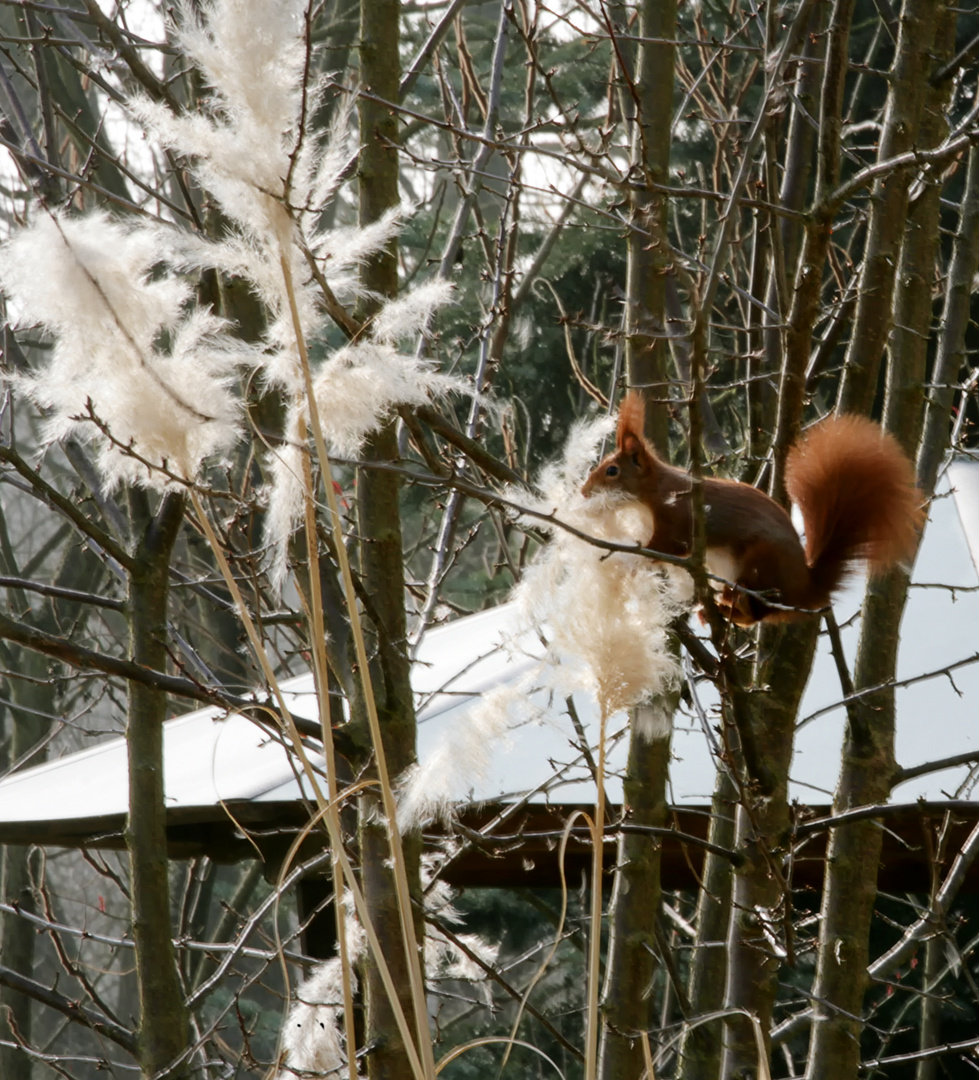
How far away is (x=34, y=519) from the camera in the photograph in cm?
946

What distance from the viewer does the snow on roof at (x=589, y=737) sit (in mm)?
2031

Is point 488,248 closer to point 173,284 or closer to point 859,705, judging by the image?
point 859,705

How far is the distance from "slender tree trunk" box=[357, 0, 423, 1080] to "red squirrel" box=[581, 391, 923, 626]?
28cm

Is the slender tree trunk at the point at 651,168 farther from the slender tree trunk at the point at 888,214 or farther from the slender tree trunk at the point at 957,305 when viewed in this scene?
the slender tree trunk at the point at 957,305

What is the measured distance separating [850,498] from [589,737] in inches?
36.2

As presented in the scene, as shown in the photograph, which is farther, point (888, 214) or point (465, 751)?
point (888, 214)

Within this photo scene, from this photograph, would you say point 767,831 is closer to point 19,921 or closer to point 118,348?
point 118,348

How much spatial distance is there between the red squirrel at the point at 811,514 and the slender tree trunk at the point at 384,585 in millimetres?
279

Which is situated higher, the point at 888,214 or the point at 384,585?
the point at 888,214

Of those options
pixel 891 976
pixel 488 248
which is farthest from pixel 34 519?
pixel 488 248

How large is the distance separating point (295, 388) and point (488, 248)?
1.51 m

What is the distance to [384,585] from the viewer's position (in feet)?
4.39

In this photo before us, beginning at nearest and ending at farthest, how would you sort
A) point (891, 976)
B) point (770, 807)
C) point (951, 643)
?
point (770, 807) → point (951, 643) → point (891, 976)

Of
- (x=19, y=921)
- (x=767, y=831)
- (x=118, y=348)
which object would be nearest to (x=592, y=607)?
(x=118, y=348)
